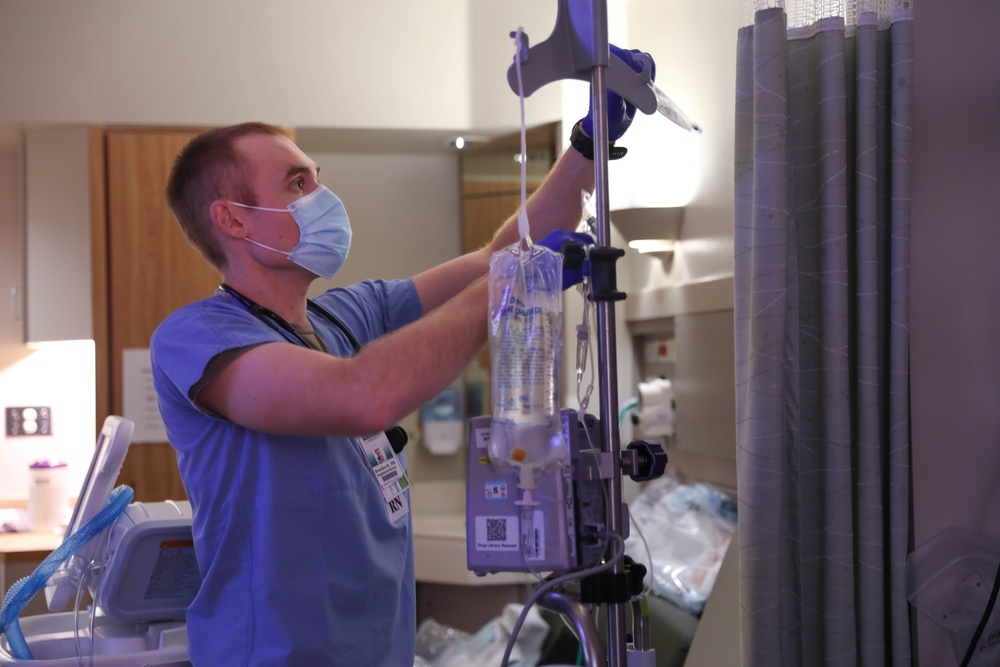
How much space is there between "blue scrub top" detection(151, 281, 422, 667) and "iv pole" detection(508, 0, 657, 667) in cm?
39

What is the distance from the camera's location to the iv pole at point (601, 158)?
979 mm

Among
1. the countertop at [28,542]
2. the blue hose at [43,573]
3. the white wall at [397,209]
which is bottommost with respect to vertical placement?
the countertop at [28,542]

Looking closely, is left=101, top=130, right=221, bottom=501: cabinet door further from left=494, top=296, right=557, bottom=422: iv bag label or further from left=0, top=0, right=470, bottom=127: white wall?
left=494, top=296, right=557, bottom=422: iv bag label

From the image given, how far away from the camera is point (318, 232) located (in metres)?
1.42

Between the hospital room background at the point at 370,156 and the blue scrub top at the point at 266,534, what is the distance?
1.38 meters

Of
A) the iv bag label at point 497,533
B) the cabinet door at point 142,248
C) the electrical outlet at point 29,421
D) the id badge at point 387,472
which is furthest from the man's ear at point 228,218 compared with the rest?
the electrical outlet at point 29,421

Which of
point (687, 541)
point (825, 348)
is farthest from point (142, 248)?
point (825, 348)

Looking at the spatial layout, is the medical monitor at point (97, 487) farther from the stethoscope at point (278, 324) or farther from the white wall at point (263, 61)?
the white wall at point (263, 61)

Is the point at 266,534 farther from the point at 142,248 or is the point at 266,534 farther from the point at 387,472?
the point at 142,248

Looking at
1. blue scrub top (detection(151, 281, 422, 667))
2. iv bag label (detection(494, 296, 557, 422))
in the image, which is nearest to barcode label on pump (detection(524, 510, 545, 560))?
iv bag label (detection(494, 296, 557, 422))

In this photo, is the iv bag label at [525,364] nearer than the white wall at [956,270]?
Yes

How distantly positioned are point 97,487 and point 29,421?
2.31 meters

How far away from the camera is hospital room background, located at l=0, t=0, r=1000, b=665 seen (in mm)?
2656

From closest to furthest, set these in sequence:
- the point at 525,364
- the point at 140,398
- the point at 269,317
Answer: the point at 525,364
the point at 269,317
the point at 140,398
